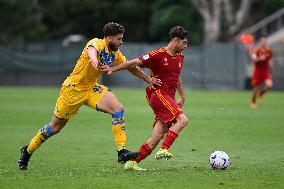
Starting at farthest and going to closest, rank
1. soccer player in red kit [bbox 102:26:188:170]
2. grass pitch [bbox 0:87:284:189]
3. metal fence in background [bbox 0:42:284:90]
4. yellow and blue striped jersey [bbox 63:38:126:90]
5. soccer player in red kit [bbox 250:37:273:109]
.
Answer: metal fence in background [bbox 0:42:284:90]
soccer player in red kit [bbox 250:37:273:109]
soccer player in red kit [bbox 102:26:188:170]
yellow and blue striped jersey [bbox 63:38:126:90]
grass pitch [bbox 0:87:284:189]

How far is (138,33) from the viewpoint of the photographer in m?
59.4

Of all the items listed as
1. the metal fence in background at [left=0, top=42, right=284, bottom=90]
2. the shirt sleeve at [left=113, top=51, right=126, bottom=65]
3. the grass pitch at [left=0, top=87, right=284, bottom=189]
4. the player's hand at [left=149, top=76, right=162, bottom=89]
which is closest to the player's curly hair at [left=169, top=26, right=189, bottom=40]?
the player's hand at [left=149, top=76, right=162, bottom=89]

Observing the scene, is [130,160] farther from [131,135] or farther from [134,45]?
[134,45]

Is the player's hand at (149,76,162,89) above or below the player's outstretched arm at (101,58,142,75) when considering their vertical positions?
below

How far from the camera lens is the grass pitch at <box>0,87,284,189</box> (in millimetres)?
10695

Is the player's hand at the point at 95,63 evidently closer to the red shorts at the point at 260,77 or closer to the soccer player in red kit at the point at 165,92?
the soccer player in red kit at the point at 165,92

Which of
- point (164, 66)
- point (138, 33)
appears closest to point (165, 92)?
point (164, 66)

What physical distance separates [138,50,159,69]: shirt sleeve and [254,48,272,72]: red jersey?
Result: 1730cm

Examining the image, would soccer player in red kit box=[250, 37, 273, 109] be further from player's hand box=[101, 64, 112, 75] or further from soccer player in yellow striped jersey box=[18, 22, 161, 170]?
player's hand box=[101, 64, 112, 75]

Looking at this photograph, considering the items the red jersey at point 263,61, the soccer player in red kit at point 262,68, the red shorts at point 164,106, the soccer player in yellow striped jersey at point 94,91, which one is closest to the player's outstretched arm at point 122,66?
the soccer player in yellow striped jersey at point 94,91

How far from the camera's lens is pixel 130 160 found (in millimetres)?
12000

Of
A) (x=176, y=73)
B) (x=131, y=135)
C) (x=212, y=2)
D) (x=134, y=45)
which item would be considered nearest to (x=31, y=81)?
(x=134, y=45)

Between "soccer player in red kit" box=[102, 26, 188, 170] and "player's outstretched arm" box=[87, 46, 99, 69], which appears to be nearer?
"player's outstretched arm" box=[87, 46, 99, 69]

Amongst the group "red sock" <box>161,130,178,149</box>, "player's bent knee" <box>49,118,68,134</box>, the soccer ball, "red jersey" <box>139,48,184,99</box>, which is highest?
"red jersey" <box>139,48,184,99</box>
